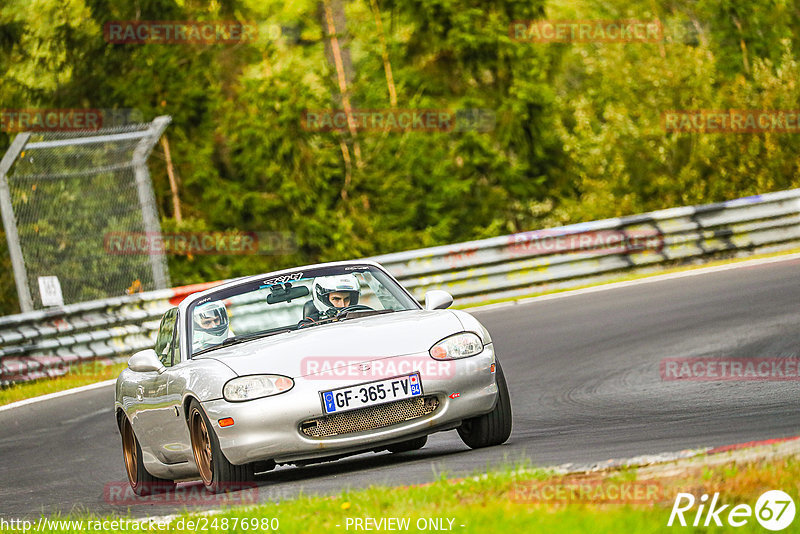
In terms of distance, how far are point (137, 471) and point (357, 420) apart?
239 cm

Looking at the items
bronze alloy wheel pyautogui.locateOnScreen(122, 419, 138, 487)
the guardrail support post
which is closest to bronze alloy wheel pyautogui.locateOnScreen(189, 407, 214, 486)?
bronze alloy wheel pyautogui.locateOnScreen(122, 419, 138, 487)

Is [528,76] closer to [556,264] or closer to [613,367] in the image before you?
[556,264]

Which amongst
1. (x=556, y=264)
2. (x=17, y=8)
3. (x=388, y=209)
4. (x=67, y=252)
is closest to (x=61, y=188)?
(x=67, y=252)

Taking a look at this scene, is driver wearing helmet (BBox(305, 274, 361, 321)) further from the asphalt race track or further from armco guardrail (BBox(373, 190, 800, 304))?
armco guardrail (BBox(373, 190, 800, 304))

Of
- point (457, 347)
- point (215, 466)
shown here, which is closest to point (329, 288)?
point (457, 347)

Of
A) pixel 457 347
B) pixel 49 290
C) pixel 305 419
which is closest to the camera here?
pixel 305 419

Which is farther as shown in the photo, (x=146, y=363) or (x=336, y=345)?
(x=146, y=363)

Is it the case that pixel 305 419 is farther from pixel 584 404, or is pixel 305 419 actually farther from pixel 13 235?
pixel 13 235

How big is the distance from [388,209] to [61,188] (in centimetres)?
1304

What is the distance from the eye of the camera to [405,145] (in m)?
33.4

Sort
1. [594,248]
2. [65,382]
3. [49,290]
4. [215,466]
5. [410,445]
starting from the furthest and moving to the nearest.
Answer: [594,248] → [49,290] → [65,382] → [410,445] → [215,466]

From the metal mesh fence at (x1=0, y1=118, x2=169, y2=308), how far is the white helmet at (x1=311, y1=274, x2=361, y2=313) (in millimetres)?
10123

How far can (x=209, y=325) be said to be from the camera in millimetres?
8422

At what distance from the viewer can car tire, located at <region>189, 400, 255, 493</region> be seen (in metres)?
7.34
